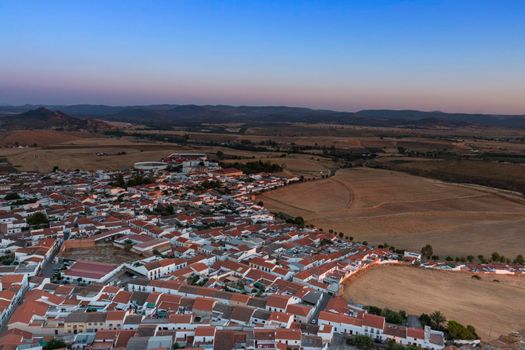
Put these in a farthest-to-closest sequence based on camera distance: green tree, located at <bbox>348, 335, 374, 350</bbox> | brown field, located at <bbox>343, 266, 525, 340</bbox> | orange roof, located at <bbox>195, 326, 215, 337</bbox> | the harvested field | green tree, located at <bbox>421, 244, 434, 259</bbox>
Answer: the harvested field, green tree, located at <bbox>421, 244, 434, 259</bbox>, brown field, located at <bbox>343, 266, 525, 340</bbox>, green tree, located at <bbox>348, 335, 374, 350</bbox>, orange roof, located at <bbox>195, 326, 215, 337</bbox>

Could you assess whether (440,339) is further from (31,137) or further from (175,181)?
(31,137)

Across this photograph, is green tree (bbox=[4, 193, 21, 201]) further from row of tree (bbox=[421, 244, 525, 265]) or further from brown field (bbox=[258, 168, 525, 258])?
row of tree (bbox=[421, 244, 525, 265])

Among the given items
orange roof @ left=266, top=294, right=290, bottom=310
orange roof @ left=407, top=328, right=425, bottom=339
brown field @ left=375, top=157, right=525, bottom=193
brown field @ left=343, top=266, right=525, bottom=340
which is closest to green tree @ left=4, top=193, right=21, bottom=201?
orange roof @ left=266, top=294, right=290, bottom=310

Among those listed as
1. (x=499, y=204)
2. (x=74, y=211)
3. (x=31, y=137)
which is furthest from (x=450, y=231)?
(x=31, y=137)

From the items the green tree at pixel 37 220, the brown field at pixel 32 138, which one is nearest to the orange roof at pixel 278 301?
the green tree at pixel 37 220

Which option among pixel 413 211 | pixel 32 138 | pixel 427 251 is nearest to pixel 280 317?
pixel 427 251

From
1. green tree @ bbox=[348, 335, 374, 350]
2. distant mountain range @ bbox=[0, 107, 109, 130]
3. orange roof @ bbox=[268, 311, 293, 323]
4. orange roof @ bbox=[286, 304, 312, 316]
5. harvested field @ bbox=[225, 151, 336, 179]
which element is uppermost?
distant mountain range @ bbox=[0, 107, 109, 130]

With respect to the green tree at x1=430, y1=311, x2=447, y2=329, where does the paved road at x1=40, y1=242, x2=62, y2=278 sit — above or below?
below

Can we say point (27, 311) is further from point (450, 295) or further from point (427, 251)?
point (427, 251)
